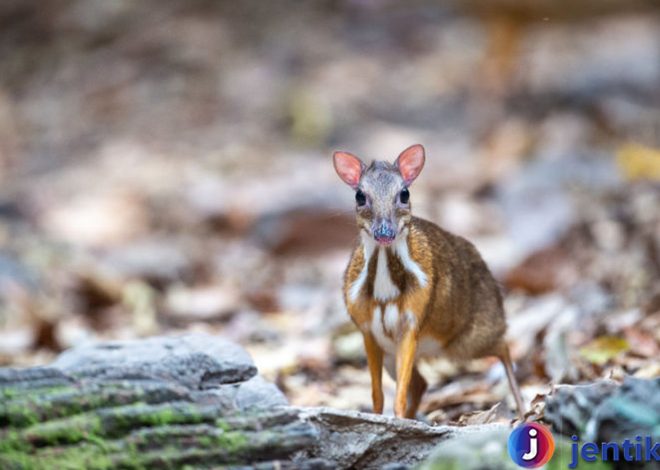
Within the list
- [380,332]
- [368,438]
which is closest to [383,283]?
[380,332]

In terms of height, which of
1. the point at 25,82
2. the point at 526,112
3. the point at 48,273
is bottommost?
the point at 48,273

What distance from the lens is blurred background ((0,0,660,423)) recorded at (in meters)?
6.98

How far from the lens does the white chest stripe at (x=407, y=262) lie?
4398 mm

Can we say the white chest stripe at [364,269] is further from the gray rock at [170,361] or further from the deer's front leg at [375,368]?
the gray rock at [170,361]

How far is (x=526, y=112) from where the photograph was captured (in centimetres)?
1419

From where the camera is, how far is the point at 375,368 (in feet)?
14.8

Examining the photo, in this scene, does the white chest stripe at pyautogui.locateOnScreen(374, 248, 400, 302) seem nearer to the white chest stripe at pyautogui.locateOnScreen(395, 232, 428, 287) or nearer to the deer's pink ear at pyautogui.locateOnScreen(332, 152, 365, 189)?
the white chest stripe at pyautogui.locateOnScreen(395, 232, 428, 287)

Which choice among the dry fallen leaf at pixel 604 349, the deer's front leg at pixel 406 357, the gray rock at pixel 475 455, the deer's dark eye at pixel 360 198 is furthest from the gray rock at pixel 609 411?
the dry fallen leaf at pixel 604 349

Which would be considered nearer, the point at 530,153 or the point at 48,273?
Answer: the point at 48,273

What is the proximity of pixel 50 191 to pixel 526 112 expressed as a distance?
246 inches

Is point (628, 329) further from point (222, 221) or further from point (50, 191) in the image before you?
point (50, 191)

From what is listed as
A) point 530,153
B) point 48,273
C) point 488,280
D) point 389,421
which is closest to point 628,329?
point 488,280

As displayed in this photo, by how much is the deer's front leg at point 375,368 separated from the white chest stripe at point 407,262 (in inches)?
12.7

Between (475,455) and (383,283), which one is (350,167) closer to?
(383,283)
